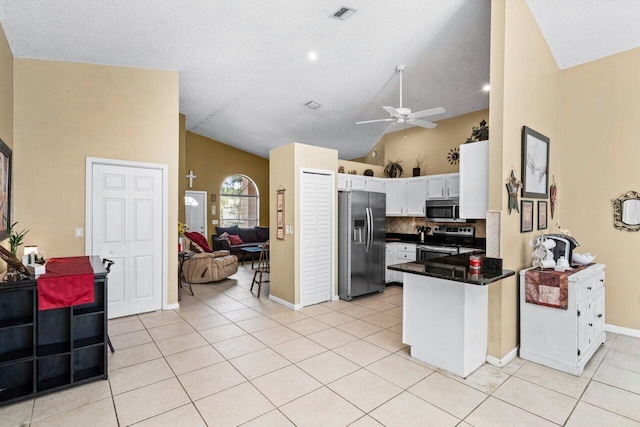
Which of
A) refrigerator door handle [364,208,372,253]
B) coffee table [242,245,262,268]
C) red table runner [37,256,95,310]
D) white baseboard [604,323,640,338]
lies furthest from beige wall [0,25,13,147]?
white baseboard [604,323,640,338]

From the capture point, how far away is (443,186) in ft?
19.0

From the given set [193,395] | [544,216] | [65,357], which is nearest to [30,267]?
[65,357]

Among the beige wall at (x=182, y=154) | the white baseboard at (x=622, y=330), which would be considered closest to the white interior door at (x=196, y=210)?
the beige wall at (x=182, y=154)

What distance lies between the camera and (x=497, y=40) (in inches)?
122

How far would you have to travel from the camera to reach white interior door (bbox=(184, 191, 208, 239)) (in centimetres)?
962

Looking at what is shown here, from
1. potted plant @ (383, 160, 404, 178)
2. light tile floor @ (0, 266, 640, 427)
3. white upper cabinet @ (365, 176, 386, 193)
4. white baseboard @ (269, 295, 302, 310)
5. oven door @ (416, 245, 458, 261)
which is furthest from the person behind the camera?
potted plant @ (383, 160, 404, 178)

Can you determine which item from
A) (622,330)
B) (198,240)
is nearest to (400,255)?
(622,330)

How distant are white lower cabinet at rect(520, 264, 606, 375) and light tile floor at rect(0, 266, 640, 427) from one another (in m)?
0.12

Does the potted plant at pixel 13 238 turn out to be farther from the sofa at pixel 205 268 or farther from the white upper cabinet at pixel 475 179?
the white upper cabinet at pixel 475 179

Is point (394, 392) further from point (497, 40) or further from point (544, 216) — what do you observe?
point (497, 40)

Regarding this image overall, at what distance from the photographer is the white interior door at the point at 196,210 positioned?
31.6 ft

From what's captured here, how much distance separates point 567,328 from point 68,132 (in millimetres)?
5774

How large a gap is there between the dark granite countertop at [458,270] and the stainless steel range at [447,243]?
84.8 inches

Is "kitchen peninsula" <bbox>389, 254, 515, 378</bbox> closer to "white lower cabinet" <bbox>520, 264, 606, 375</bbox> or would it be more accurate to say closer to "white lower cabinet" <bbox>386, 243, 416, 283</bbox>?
"white lower cabinet" <bbox>520, 264, 606, 375</bbox>
